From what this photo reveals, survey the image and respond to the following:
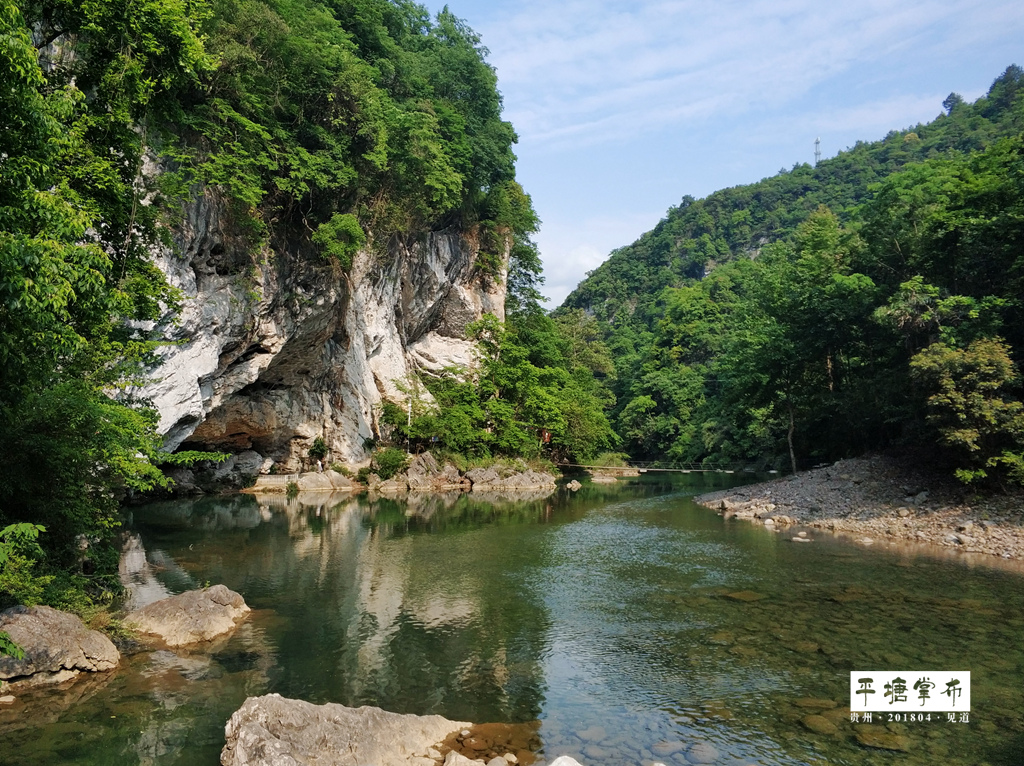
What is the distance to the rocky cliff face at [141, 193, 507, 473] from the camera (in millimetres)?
20047

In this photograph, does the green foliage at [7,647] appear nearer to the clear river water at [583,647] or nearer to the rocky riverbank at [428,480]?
the clear river water at [583,647]

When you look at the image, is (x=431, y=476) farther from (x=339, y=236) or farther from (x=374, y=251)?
(x=339, y=236)

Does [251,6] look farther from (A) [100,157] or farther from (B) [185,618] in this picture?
(B) [185,618]

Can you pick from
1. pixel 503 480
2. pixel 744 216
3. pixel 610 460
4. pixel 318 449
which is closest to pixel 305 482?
pixel 318 449

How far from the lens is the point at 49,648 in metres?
8.25

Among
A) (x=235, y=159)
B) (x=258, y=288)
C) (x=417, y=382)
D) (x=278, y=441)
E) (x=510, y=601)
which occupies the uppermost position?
(x=235, y=159)

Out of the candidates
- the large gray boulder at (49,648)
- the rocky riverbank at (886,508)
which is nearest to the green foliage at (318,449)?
the rocky riverbank at (886,508)

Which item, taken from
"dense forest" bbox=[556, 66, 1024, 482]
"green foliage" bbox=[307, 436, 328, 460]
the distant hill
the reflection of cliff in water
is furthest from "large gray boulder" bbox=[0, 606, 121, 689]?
the distant hill

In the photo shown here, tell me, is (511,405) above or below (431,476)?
above

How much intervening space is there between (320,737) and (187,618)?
17.2ft

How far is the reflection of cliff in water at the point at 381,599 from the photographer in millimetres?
8766

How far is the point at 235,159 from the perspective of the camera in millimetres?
19453

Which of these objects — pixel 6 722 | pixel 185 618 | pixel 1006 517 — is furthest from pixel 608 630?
pixel 1006 517

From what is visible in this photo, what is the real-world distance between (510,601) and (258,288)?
1565 centimetres
